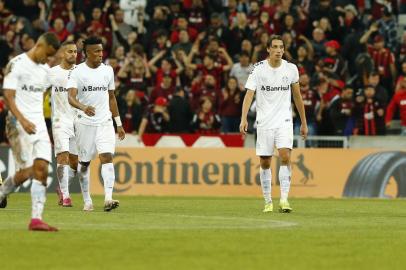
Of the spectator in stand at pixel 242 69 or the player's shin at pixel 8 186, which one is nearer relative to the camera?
the player's shin at pixel 8 186

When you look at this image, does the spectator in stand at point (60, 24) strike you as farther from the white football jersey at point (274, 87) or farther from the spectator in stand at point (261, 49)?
the white football jersey at point (274, 87)

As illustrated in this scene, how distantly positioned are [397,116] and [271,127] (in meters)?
10.3

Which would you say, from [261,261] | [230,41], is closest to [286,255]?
[261,261]

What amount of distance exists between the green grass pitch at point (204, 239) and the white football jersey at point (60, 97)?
186 cm

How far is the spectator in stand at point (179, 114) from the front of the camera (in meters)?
28.9

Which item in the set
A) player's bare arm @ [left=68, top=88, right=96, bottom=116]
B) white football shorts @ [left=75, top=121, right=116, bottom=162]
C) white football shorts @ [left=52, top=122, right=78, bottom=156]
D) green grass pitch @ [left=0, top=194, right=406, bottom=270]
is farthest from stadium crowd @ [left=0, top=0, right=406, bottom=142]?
player's bare arm @ [left=68, top=88, right=96, bottom=116]

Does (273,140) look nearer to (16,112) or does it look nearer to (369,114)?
(16,112)

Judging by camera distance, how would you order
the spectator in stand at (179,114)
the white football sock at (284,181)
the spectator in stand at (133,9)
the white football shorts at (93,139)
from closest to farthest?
the white football shorts at (93,139) → the white football sock at (284,181) → the spectator in stand at (179,114) → the spectator in stand at (133,9)

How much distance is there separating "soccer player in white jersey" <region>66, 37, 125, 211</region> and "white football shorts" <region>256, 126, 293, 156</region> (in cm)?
231

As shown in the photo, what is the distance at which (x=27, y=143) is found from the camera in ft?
46.1

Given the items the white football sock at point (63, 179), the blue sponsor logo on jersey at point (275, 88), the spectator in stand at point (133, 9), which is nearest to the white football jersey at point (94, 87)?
the white football sock at point (63, 179)

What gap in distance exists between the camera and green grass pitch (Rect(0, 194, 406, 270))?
11117 millimetres

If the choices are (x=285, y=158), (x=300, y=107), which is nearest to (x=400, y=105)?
(x=300, y=107)

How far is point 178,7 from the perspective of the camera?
32.7 meters
